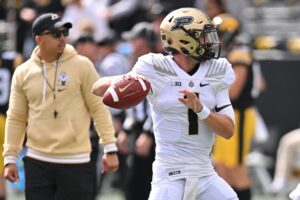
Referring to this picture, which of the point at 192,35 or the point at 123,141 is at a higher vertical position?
the point at 192,35

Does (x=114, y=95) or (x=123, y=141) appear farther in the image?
(x=123, y=141)

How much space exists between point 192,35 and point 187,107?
47cm

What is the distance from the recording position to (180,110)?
7.07m

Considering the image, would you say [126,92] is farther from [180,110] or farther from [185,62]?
[185,62]

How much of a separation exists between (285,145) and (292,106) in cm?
67

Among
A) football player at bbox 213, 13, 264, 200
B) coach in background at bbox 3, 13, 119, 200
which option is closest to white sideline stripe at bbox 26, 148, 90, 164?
coach in background at bbox 3, 13, 119, 200

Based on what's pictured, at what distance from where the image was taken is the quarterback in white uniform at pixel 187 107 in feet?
23.2

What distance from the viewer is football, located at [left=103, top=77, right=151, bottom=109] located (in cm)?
689

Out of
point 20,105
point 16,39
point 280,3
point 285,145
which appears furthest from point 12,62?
point 280,3

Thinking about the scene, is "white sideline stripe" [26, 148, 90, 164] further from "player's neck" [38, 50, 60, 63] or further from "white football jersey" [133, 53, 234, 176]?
"white football jersey" [133, 53, 234, 176]

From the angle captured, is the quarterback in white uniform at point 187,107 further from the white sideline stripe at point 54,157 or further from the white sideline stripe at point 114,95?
the white sideline stripe at point 54,157

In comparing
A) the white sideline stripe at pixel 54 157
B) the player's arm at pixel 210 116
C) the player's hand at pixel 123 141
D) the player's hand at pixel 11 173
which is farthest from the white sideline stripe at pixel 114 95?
the player's hand at pixel 123 141

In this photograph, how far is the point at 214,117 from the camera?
6973mm

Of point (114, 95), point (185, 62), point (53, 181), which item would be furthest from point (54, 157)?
point (185, 62)
